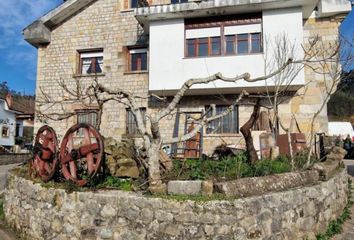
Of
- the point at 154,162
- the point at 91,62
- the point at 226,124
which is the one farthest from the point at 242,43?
the point at 154,162

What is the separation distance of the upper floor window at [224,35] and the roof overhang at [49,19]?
562 cm

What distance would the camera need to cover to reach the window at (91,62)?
14.9m

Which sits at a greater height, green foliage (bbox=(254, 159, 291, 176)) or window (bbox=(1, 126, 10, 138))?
window (bbox=(1, 126, 10, 138))

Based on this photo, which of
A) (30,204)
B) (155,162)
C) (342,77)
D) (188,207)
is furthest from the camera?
(342,77)

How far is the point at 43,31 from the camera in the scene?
15.0 metres

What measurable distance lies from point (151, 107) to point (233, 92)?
11.5 feet

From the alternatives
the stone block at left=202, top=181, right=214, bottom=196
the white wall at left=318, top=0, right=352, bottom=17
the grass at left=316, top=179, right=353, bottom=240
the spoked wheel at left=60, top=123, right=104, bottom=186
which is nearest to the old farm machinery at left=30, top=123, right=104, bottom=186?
the spoked wheel at left=60, top=123, right=104, bottom=186

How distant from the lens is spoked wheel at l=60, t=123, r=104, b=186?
6133 millimetres

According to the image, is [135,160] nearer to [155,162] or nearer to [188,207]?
[155,162]

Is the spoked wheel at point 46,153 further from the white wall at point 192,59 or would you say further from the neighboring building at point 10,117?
the neighboring building at point 10,117

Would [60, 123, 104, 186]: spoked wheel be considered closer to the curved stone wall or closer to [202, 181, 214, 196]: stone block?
the curved stone wall

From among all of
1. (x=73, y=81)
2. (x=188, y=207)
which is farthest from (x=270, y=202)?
(x=73, y=81)

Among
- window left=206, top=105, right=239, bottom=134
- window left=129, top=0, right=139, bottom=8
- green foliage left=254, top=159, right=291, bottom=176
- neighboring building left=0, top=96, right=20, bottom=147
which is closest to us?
green foliage left=254, top=159, right=291, bottom=176

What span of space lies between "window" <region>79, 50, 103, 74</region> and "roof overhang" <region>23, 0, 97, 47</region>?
6.48 ft
